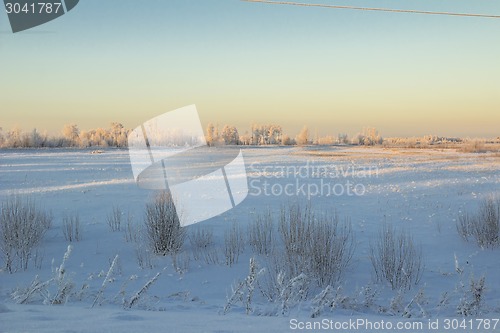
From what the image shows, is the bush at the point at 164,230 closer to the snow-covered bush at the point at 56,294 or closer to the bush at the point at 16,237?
the bush at the point at 16,237

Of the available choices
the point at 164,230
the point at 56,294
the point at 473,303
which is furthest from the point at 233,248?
the point at 473,303

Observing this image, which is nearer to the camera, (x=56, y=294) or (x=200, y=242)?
(x=56, y=294)

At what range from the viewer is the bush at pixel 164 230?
33.6 ft

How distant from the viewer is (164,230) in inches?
404

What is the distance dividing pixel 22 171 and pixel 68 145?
173ft

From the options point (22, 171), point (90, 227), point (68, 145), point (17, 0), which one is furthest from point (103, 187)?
point (68, 145)

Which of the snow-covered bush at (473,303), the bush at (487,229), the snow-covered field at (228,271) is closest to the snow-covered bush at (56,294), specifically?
the snow-covered field at (228,271)

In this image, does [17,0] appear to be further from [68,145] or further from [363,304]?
[68,145]

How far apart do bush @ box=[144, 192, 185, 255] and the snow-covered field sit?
1.02 ft

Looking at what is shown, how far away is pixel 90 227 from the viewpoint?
41.7 feet

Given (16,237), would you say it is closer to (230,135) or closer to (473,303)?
(473,303)

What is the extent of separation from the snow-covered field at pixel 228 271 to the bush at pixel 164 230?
31cm

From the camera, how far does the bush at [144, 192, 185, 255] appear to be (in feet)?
33.6

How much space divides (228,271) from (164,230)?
209cm
